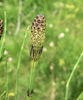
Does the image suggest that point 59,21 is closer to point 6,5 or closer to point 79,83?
point 6,5

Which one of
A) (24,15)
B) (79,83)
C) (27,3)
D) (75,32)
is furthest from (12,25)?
(79,83)

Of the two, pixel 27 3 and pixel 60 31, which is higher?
pixel 27 3

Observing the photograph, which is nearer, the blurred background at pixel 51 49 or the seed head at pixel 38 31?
the seed head at pixel 38 31

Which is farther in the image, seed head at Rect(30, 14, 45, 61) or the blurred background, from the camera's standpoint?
the blurred background

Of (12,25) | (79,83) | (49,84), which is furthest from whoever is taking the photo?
(12,25)

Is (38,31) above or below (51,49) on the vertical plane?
above

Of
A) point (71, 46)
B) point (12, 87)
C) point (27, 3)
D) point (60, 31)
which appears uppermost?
point (27, 3)

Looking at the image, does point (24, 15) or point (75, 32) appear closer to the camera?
point (75, 32)

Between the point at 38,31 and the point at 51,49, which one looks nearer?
the point at 38,31
